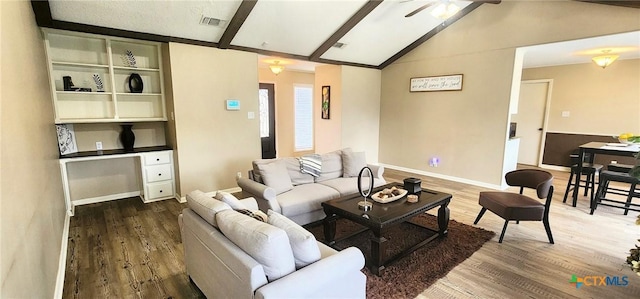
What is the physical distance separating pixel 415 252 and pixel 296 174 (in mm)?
1639

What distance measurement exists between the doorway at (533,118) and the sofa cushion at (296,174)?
5.74m

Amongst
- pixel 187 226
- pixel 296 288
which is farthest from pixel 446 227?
pixel 187 226

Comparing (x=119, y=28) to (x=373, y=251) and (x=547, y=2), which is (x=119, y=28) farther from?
(x=547, y=2)

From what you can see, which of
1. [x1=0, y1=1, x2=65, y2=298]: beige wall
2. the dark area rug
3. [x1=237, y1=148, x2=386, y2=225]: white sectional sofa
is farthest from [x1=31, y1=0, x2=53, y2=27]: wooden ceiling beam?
the dark area rug

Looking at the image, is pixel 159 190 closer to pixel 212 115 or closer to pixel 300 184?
pixel 212 115

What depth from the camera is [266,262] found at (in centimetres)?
146

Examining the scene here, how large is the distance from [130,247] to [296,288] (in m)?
2.40

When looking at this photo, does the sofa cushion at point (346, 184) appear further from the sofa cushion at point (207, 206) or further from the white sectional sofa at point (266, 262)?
the sofa cushion at point (207, 206)

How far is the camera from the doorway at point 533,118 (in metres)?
6.44

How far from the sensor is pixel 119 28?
3578 millimetres

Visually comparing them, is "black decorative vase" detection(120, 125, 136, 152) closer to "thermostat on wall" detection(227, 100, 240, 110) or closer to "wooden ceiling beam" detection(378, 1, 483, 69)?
"thermostat on wall" detection(227, 100, 240, 110)

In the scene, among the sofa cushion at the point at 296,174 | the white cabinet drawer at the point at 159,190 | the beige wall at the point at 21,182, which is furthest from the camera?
the white cabinet drawer at the point at 159,190

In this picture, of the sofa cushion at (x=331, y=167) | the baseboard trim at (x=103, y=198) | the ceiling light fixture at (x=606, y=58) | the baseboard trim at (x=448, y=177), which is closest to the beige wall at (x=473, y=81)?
the baseboard trim at (x=448, y=177)

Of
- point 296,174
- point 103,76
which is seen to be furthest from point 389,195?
point 103,76
